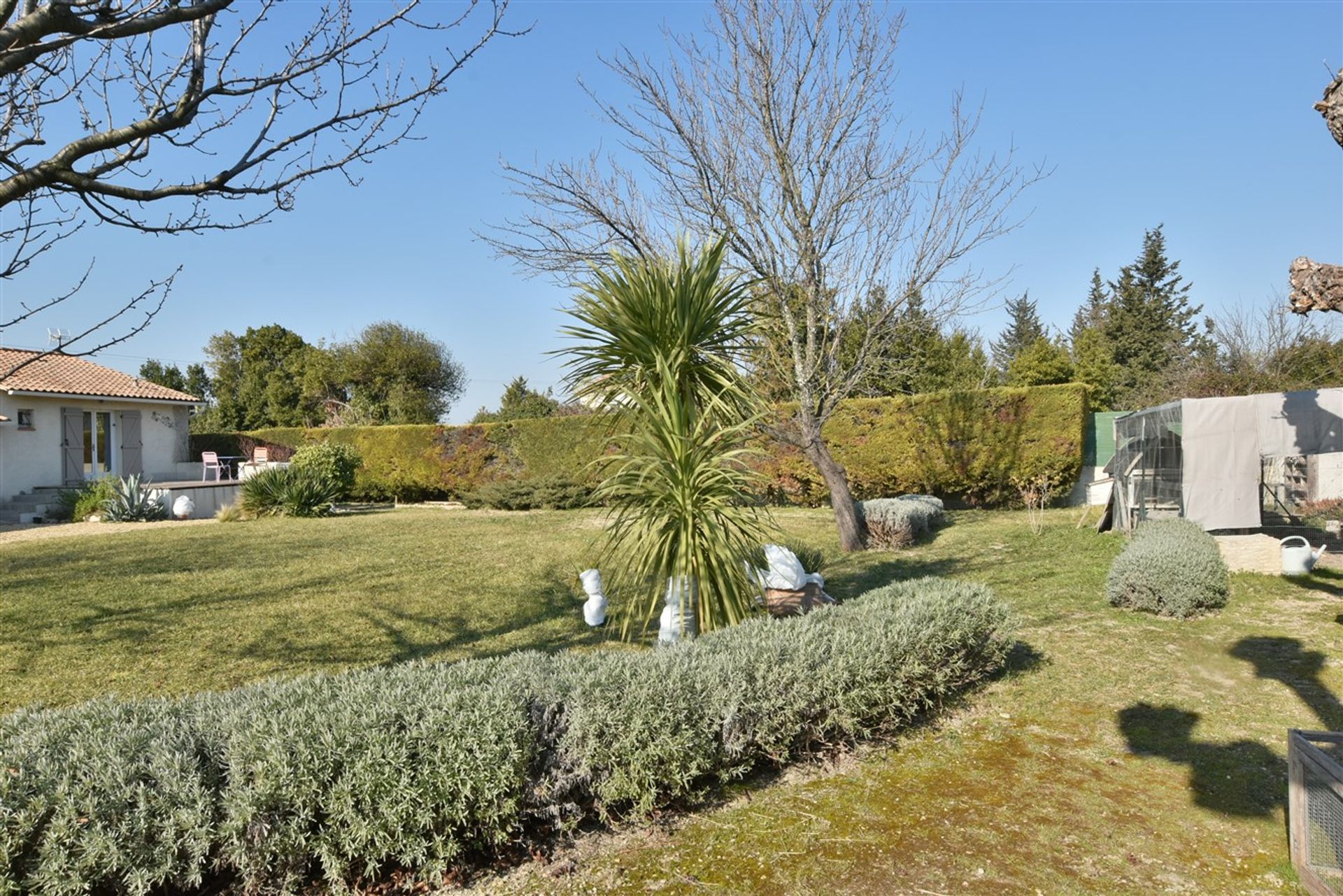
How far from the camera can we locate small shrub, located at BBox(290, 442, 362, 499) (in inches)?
659

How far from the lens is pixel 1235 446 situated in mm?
8969

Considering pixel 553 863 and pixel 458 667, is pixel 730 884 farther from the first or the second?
pixel 458 667

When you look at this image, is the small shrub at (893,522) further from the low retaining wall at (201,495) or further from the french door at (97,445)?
the french door at (97,445)

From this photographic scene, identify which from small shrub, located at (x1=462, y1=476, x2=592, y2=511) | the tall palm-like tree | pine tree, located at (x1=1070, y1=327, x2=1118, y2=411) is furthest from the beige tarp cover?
pine tree, located at (x1=1070, y1=327, x2=1118, y2=411)

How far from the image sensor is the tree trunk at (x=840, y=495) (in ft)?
36.1

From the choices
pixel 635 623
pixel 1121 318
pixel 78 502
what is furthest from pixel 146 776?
pixel 1121 318

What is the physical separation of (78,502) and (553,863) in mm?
17907

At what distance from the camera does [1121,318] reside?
118 feet

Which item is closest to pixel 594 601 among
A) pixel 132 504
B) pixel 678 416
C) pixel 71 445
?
pixel 678 416

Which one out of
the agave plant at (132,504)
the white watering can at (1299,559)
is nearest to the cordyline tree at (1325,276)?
the white watering can at (1299,559)

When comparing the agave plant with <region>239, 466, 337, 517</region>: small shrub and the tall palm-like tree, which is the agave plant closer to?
<region>239, 466, 337, 517</region>: small shrub

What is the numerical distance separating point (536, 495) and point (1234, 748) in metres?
16.0

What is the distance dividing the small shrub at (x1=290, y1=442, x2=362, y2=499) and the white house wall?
7060 mm

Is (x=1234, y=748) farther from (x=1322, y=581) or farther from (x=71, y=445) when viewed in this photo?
(x=71, y=445)
